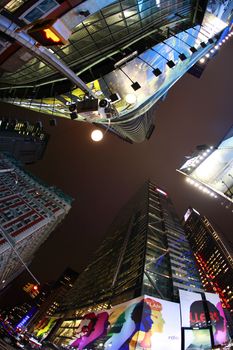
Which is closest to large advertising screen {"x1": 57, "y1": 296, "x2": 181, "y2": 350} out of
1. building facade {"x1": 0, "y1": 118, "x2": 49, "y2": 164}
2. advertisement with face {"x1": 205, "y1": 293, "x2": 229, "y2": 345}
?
advertisement with face {"x1": 205, "y1": 293, "x2": 229, "y2": 345}

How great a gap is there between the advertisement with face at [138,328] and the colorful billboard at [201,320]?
116 centimetres

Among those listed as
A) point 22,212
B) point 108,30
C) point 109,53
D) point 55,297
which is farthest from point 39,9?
point 55,297

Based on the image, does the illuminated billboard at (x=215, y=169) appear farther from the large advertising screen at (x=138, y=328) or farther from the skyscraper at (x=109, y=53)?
the large advertising screen at (x=138, y=328)

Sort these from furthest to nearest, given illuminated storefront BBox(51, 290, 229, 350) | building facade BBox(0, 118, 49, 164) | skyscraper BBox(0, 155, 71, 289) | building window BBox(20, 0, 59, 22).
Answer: building facade BBox(0, 118, 49, 164)
skyscraper BBox(0, 155, 71, 289)
illuminated storefront BBox(51, 290, 229, 350)
building window BBox(20, 0, 59, 22)

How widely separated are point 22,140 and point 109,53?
412ft

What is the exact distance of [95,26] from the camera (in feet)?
57.0

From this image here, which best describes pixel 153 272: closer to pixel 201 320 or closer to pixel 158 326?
pixel 201 320

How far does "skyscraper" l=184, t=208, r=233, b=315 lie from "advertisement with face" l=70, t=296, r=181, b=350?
87158 mm

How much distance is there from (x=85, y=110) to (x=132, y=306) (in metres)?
23.7

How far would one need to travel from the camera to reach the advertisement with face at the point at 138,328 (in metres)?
24.8

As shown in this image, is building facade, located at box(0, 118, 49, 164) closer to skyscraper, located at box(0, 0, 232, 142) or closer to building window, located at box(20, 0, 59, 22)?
skyscraper, located at box(0, 0, 232, 142)

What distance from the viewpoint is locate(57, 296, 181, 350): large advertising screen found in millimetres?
24797

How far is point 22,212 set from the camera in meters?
74.5

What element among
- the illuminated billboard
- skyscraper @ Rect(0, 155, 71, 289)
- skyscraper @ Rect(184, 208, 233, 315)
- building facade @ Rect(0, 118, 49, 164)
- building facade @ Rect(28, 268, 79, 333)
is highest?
the illuminated billboard
